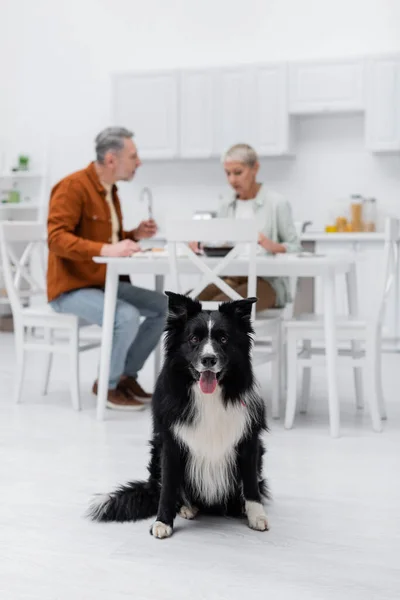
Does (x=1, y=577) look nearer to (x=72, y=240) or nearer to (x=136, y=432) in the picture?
(x=136, y=432)

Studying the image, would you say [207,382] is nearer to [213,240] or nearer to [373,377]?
[213,240]

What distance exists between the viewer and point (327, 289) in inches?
140

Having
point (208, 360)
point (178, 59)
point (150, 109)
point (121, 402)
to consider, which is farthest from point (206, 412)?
point (178, 59)

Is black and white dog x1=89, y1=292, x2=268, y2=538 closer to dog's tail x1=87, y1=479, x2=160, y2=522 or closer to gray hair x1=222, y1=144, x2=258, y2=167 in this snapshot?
dog's tail x1=87, y1=479, x2=160, y2=522

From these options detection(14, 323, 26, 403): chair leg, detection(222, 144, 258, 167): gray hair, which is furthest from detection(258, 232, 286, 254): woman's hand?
detection(14, 323, 26, 403): chair leg

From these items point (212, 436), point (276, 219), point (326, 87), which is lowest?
point (212, 436)

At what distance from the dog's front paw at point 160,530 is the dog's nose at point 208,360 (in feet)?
1.51

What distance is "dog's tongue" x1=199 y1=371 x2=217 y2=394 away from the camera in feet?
7.25

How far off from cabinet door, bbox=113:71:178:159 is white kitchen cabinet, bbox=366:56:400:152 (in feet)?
5.05

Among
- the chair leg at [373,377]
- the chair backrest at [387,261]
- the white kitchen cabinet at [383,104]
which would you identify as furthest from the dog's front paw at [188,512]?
the white kitchen cabinet at [383,104]

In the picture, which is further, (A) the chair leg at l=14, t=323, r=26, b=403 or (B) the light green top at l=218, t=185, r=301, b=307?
(B) the light green top at l=218, t=185, r=301, b=307

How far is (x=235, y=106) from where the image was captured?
21.9 feet

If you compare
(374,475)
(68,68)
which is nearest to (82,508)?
(374,475)

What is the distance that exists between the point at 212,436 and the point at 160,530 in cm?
28
